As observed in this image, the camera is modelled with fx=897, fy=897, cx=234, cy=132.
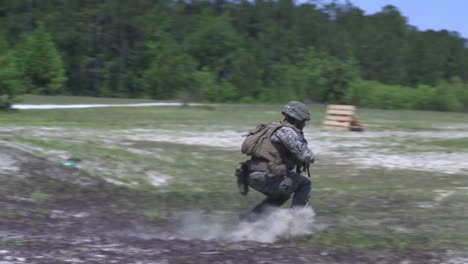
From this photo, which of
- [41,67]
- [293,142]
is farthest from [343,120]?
[41,67]

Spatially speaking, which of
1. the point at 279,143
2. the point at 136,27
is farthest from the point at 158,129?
the point at 136,27

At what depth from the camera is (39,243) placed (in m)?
9.05

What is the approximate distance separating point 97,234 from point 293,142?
2.43m

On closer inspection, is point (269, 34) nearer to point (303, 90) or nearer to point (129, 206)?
point (303, 90)

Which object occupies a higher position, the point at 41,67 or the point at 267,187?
the point at 267,187

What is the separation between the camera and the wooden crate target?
29219 millimetres

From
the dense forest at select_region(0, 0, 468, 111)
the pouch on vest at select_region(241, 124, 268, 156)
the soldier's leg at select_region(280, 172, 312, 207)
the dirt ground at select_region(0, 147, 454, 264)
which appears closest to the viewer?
the dirt ground at select_region(0, 147, 454, 264)

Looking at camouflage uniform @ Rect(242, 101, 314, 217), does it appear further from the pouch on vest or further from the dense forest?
the dense forest

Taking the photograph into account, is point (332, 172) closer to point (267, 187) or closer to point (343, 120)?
point (267, 187)

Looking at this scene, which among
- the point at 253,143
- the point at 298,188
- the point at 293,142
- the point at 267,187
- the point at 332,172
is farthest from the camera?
the point at 332,172

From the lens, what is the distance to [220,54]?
101 m

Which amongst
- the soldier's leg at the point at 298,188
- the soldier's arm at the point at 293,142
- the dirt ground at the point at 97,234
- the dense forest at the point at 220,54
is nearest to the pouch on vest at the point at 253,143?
the soldier's arm at the point at 293,142

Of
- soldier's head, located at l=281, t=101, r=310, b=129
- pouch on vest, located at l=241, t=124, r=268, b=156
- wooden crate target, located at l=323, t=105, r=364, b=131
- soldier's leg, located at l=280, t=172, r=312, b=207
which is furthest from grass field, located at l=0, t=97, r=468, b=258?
soldier's head, located at l=281, t=101, r=310, b=129

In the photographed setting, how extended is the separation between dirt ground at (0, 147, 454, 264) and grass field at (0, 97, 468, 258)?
53 cm
